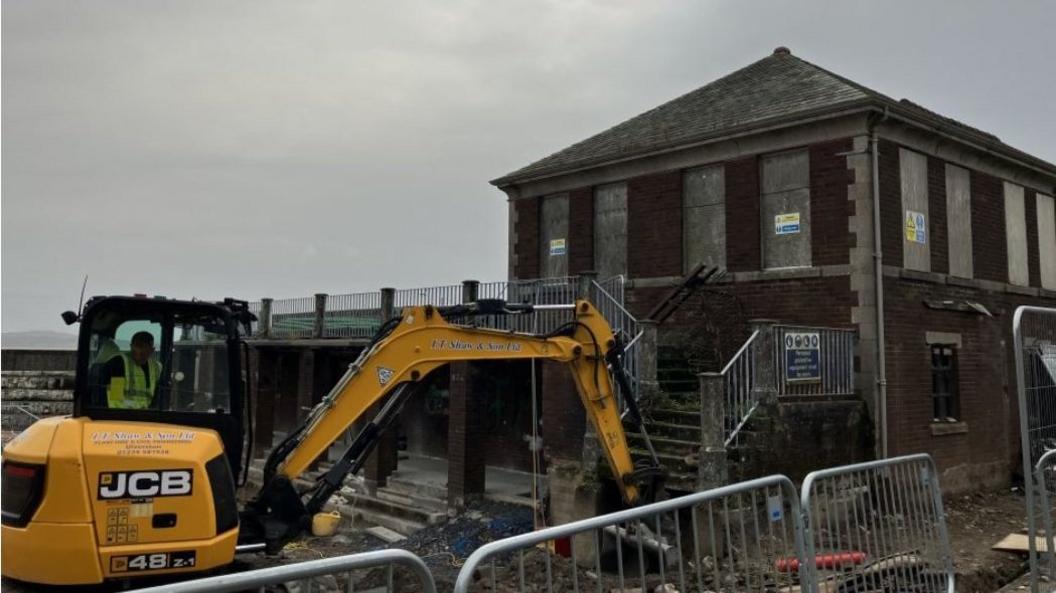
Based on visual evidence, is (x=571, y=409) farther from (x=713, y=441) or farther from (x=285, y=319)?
(x=285, y=319)

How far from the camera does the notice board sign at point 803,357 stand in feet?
39.4

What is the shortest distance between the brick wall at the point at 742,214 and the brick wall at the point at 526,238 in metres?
5.39

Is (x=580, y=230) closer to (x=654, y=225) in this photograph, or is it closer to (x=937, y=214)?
(x=654, y=225)

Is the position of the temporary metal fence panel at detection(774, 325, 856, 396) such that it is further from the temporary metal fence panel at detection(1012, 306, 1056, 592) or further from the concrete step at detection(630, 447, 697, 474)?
the temporary metal fence panel at detection(1012, 306, 1056, 592)

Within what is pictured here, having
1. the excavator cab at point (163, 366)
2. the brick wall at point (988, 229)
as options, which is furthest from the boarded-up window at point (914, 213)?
the excavator cab at point (163, 366)

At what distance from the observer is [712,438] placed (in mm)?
10555

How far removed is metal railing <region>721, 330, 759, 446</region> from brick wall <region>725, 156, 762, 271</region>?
339 centimetres

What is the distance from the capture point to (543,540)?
12.0 ft

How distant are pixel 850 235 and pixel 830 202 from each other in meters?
0.72

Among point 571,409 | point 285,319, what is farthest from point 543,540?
point 285,319

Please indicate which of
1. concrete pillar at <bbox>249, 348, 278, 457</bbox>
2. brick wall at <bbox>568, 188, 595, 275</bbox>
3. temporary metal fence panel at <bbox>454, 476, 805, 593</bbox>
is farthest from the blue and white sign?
concrete pillar at <bbox>249, 348, 278, 457</bbox>

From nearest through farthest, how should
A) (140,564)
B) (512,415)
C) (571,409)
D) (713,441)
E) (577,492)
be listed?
(140,564) < (713,441) < (577,492) < (571,409) < (512,415)

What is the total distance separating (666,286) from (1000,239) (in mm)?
7174

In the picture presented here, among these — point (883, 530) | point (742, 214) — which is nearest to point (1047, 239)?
point (742, 214)
